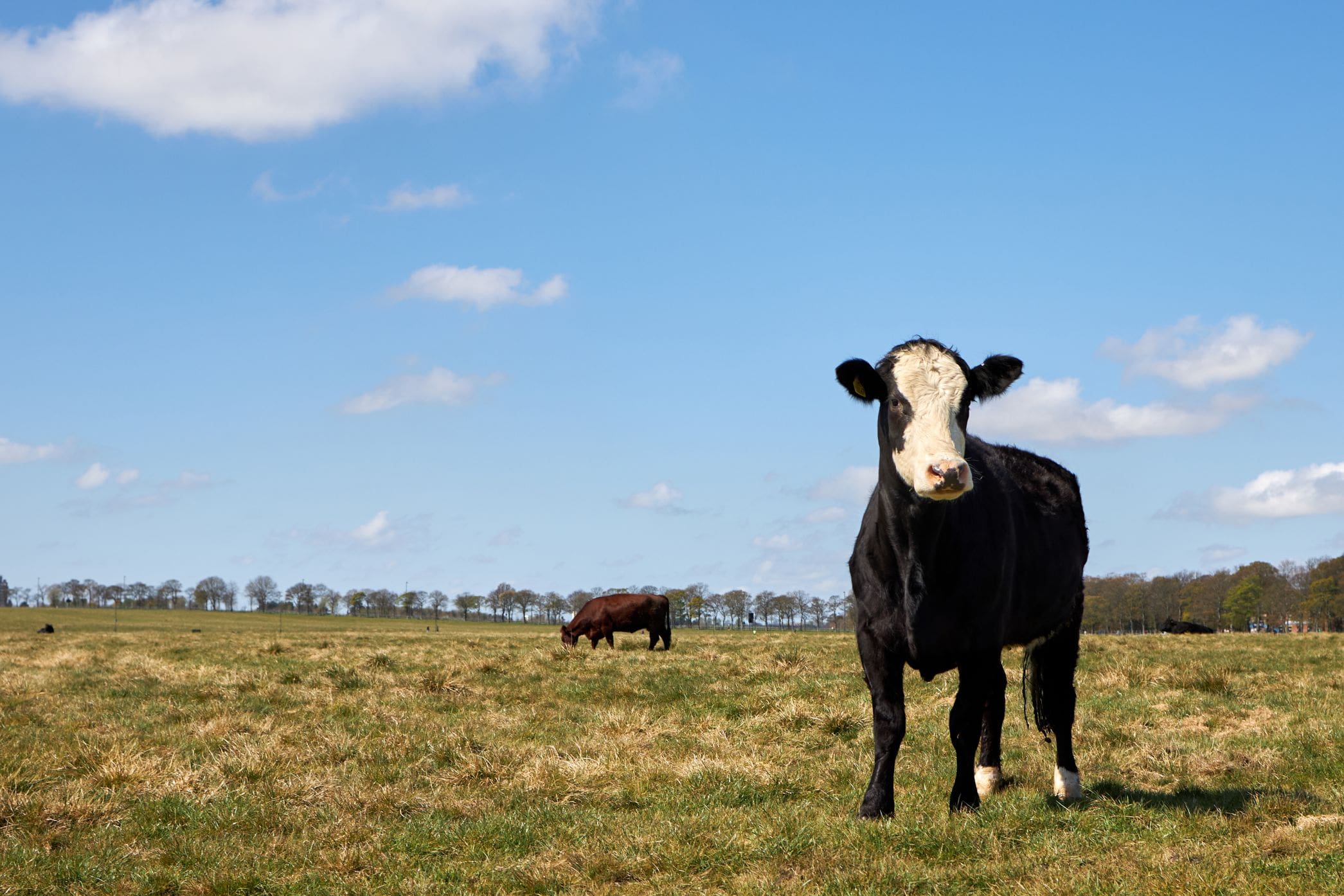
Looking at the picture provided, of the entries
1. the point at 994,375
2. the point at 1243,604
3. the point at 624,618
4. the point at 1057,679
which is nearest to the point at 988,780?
the point at 1057,679

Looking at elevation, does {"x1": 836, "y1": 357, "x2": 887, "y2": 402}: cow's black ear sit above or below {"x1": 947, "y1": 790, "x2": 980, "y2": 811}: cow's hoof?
above

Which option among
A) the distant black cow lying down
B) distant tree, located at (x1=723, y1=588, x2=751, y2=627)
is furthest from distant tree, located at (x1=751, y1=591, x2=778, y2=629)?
the distant black cow lying down

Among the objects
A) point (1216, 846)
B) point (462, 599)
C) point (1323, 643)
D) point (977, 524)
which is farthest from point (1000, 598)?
point (462, 599)

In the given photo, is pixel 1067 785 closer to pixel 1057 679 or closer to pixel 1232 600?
pixel 1057 679

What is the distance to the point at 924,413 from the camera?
6406 millimetres

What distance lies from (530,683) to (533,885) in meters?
11.0

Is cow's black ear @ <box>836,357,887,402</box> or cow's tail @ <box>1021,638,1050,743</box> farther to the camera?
cow's tail @ <box>1021,638,1050,743</box>

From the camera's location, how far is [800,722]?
1137 cm

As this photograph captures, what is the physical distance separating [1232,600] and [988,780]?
131220 mm

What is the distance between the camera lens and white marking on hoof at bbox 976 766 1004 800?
25.6ft

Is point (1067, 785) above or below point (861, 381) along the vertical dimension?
below

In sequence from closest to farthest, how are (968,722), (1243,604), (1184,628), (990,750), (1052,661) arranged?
1. (968,722)
2. (990,750)
3. (1052,661)
4. (1184,628)
5. (1243,604)

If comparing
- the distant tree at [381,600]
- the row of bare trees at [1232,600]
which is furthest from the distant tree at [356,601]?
the row of bare trees at [1232,600]

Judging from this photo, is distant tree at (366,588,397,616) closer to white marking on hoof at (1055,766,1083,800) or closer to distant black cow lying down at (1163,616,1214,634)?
distant black cow lying down at (1163,616,1214,634)
